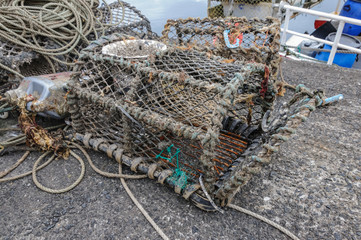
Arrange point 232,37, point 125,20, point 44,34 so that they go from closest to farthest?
1. point 44,34
2. point 232,37
3. point 125,20

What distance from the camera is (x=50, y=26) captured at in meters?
2.44

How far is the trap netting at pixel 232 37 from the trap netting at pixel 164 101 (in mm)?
521

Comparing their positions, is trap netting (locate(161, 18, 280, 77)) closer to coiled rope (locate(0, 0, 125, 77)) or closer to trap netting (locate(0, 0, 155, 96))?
trap netting (locate(0, 0, 155, 96))

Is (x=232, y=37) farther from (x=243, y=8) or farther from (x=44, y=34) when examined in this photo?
(x=243, y=8)

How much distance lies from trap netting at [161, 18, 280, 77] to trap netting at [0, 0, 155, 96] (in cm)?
53

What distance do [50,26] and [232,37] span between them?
5.89 ft

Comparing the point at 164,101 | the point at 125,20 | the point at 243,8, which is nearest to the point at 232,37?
the point at 164,101

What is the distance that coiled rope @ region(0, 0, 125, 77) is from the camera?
7.58 ft

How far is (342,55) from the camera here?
579 centimetres

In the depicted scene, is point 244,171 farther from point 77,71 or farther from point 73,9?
point 73,9

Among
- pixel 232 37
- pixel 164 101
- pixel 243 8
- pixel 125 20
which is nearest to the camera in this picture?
pixel 164 101

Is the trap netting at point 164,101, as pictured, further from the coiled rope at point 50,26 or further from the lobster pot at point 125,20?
the lobster pot at point 125,20

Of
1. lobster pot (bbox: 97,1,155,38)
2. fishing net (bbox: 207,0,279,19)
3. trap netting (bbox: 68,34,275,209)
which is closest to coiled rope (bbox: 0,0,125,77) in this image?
lobster pot (bbox: 97,1,155,38)

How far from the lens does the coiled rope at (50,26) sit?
2311mm
